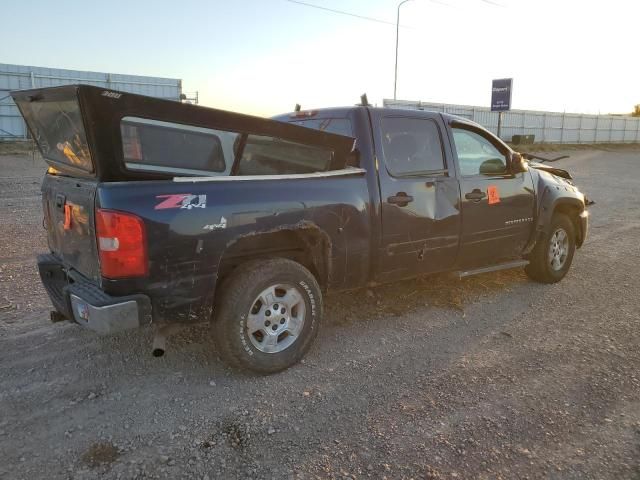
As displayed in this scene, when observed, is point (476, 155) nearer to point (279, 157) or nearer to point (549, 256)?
point (549, 256)

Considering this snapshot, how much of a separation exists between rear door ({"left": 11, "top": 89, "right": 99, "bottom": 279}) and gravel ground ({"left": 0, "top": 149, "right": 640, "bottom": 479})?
864mm

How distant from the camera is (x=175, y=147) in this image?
312 cm

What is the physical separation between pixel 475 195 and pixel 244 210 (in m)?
2.43

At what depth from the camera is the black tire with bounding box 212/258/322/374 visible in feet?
10.9

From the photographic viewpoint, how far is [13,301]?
4.80m

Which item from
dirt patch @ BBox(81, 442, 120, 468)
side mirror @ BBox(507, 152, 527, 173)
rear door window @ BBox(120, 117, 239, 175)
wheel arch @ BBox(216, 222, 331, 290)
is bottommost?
dirt patch @ BBox(81, 442, 120, 468)

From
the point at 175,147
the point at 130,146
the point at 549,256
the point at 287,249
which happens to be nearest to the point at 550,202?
the point at 549,256

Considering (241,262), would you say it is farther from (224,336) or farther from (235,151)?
(235,151)

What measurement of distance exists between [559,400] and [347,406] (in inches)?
54.9

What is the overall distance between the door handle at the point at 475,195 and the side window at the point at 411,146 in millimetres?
375

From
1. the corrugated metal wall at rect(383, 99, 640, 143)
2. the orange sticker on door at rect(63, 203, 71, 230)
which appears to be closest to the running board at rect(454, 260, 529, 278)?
the orange sticker on door at rect(63, 203, 71, 230)

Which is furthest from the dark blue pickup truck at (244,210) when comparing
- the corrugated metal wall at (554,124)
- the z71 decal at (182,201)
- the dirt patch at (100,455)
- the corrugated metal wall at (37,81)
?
the corrugated metal wall at (554,124)

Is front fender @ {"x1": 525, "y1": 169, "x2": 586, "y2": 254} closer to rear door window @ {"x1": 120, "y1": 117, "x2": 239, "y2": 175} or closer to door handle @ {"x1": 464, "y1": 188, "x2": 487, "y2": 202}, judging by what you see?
door handle @ {"x1": 464, "y1": 188, "x2": 487, "y2": 202}

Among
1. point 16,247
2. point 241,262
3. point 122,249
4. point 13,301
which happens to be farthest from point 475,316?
point 16,247
